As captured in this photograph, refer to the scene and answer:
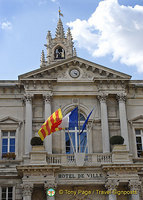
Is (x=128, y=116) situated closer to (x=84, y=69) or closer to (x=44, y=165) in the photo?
(x=84, y=69)

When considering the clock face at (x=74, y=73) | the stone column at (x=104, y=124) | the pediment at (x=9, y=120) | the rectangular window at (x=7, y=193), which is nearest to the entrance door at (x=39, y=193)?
the rectangular window at (x=7, y=193)

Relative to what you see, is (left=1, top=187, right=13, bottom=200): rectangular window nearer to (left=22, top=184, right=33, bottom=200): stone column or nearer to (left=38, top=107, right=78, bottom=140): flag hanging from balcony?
(left=22, top=184, right=33, bottom=200): stone column

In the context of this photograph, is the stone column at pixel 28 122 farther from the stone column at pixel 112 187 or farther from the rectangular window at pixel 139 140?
the rectangular window at pixel 139 140

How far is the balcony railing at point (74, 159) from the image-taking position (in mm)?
25484

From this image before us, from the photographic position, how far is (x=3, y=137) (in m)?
28.8

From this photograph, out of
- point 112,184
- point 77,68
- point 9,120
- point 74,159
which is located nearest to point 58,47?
point 77,68

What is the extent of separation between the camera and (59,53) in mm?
48781

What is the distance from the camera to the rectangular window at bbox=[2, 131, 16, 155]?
2842 cm

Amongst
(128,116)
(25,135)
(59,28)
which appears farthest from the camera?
(59,28)

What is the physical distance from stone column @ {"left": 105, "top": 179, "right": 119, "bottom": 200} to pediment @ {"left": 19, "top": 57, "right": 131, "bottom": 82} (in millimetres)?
8341

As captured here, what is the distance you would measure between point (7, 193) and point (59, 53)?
25696 millimetres

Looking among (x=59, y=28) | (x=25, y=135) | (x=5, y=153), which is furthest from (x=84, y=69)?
(x=59, y=28)

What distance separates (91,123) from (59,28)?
3095 cm

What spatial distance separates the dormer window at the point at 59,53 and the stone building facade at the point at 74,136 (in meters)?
17.2
